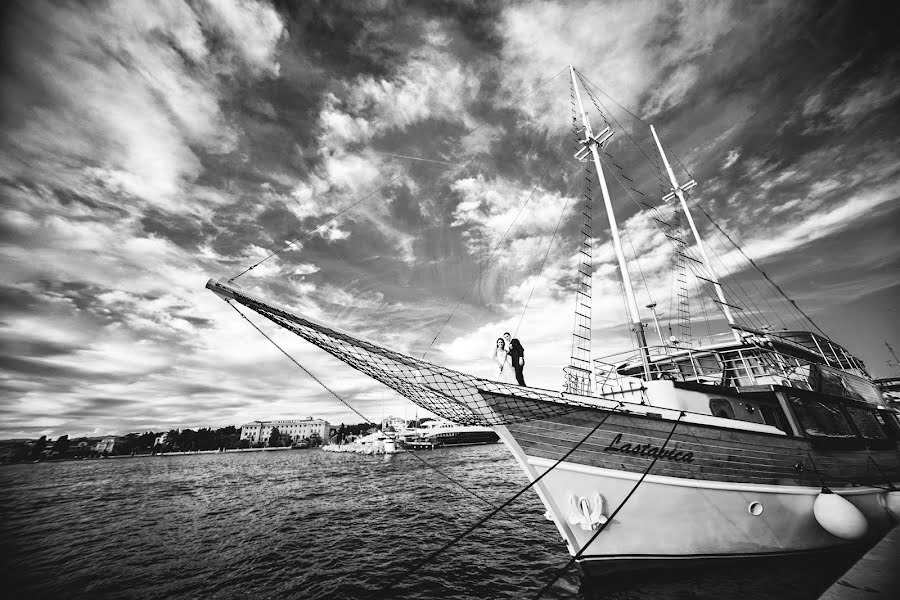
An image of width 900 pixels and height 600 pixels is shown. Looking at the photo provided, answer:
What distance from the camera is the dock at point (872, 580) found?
9.84 feet

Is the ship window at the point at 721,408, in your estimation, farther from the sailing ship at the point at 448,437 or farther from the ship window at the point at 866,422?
the sailing ship at the point at 448,437

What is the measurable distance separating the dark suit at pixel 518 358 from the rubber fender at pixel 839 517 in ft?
23.5

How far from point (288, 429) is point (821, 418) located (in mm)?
153695

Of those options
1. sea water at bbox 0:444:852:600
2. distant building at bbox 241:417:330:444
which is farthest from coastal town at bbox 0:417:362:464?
sea water at bbox 0:444:852:600

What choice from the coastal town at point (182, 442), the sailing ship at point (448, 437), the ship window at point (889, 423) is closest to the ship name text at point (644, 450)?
the ship window at point (889, 423)

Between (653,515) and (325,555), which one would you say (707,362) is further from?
(325,555)

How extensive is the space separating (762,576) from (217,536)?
1839 centimetres

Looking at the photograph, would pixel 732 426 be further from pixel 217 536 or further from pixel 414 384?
pixel 217 536

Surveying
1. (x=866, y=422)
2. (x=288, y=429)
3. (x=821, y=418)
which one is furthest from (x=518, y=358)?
(x=288, y=429)

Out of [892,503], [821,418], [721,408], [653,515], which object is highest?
[721,408]

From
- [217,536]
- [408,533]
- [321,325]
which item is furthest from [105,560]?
[321,325]

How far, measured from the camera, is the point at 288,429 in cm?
12988

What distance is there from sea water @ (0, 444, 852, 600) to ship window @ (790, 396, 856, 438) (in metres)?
3.00

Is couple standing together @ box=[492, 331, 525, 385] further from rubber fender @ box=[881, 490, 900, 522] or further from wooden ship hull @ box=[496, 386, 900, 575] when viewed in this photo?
rubber fender @ box=[881, 490, 900, 522]
